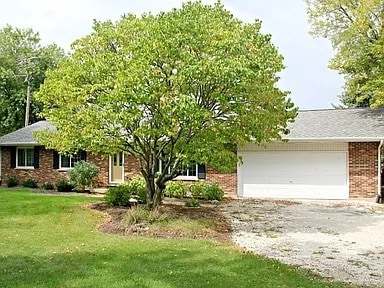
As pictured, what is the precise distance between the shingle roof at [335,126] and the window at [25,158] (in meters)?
0.68

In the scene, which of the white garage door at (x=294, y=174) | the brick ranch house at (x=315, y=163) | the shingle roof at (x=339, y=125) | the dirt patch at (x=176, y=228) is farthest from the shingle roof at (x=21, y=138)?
the shingle roof at (x=339, y=125)

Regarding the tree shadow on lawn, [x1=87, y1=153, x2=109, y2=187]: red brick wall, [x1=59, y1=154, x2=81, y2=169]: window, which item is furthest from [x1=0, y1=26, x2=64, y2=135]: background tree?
the tree shadow on lawn

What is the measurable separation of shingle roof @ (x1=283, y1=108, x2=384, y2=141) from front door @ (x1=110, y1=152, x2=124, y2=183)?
8.46 meters

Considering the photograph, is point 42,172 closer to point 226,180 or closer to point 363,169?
point 226,180

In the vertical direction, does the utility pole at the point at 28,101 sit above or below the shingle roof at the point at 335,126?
Result: above

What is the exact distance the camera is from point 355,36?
66.5 feet

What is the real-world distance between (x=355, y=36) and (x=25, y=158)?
17320mm

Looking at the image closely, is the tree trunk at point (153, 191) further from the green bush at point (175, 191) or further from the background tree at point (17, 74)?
the background tree at point (17, 74)

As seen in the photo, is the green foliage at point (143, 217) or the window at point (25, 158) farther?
the window at point (25, 158)

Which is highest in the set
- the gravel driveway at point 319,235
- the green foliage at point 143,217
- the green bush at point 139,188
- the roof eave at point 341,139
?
the roof eave at point 341,139

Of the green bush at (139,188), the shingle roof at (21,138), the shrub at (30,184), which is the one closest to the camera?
the green bush at (139,188)

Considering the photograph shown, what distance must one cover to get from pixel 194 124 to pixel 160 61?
1.74 metres

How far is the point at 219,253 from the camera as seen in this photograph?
27.3 feet

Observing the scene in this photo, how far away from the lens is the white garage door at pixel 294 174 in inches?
715
